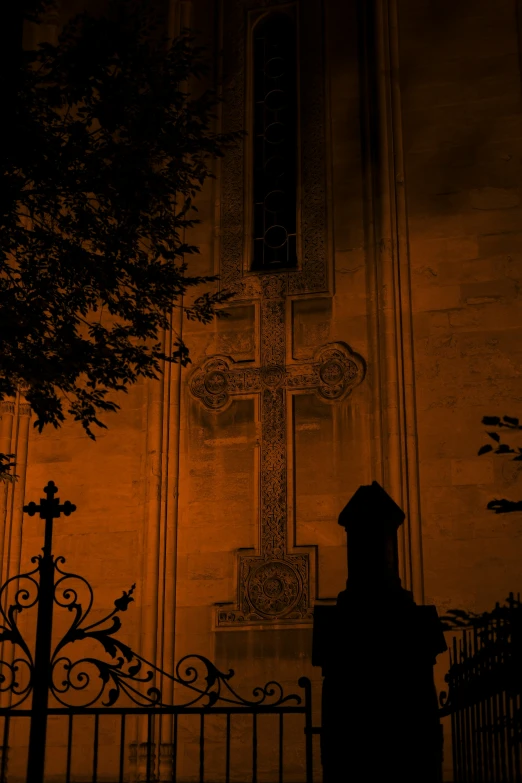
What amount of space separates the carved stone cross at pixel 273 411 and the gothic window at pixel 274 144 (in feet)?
1.72

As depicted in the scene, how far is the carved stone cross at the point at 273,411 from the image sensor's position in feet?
32.6

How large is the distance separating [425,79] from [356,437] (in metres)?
3.90

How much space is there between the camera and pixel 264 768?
31.0 ft

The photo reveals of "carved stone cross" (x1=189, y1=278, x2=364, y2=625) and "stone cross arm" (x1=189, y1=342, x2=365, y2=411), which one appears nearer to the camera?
"carved stone cross" (x1=189, y1=278, x2=364, y2=625)

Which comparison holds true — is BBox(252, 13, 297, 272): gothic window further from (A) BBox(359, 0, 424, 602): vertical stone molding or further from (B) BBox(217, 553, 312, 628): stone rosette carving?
(B) BBox(217, 553, 312, 628): stone rosette carving

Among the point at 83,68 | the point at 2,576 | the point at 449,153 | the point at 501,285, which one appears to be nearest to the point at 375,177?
the point at 449,153

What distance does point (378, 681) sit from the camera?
4809 mm

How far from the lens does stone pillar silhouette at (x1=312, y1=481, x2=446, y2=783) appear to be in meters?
4.70

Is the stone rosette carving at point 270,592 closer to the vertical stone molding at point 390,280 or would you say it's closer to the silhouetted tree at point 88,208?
the vertical stone molding at point 390,280

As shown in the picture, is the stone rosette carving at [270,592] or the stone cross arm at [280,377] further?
the stone cross arm at [280,377]

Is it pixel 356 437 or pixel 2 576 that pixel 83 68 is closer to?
pixel 356 437

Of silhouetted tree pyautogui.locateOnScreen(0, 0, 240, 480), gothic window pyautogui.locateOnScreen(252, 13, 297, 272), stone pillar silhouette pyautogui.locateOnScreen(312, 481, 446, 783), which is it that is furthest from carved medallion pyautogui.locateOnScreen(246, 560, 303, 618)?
stone pillar silhouette pyautogui.locateOnScreen(312, 481, 446, 783)

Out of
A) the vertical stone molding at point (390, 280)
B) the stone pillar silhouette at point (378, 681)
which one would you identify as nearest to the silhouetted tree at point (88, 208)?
the stone pillar silhouette at point (378, 681)

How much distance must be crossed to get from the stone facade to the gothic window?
19 centimetres
